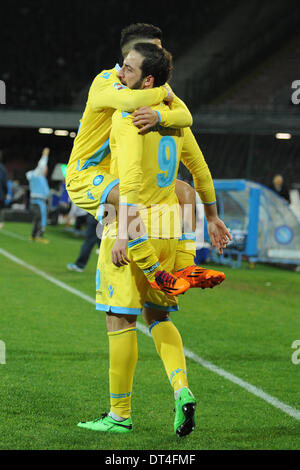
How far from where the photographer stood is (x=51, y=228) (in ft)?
82.2

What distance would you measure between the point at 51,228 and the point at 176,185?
21.2 meters

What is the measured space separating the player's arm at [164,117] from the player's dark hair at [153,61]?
0.18 m

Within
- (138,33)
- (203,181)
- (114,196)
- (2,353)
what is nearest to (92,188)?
(114,196)

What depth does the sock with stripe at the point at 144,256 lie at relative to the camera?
3.68 meters

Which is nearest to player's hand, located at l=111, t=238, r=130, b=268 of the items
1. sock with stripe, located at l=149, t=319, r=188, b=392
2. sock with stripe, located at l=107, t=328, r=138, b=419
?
sock with stripe, located at l=107, t=328, r=138, b=419

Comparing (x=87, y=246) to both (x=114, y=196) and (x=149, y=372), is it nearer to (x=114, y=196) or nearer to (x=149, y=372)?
(x=149, y=372)

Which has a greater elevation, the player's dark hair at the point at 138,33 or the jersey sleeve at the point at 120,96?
the player's dark hair at the point at 138,33

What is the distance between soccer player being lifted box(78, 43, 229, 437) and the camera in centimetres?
365

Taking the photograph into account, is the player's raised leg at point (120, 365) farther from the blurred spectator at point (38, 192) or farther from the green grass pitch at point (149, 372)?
the blurred spectator at point (38, 192)

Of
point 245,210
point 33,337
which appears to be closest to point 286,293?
point 245,210

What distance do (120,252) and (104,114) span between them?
76 cm

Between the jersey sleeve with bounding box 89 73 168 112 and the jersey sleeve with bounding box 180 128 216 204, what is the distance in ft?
1.16

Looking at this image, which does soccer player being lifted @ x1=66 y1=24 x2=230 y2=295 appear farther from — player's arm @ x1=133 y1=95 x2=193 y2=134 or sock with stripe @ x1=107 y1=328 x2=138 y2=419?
sock with stripe @ x1=107 y1=328 x2=138 y2=419

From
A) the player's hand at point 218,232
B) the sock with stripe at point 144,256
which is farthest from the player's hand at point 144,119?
the player's hand at point 218,232
